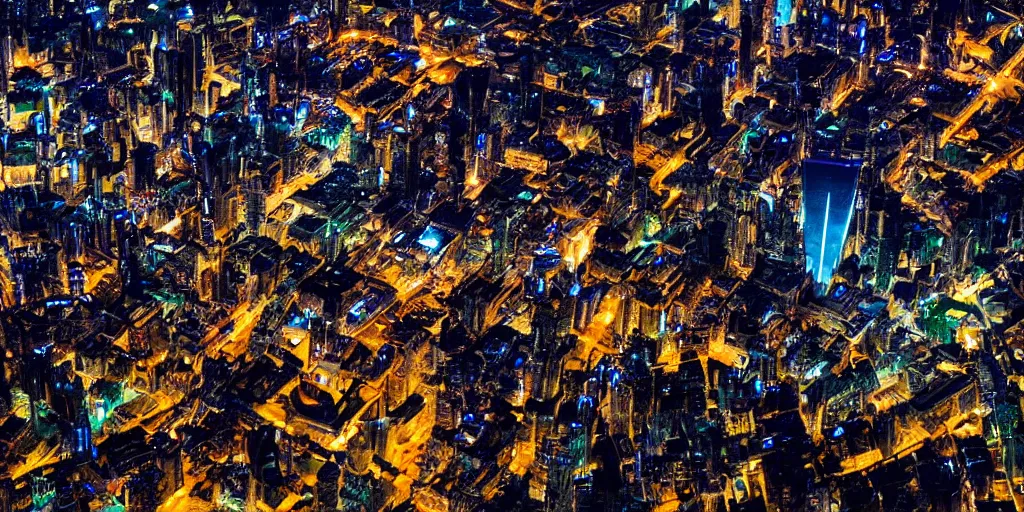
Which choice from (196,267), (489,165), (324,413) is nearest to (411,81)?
(489,165)

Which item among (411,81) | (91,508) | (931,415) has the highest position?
(411,81)

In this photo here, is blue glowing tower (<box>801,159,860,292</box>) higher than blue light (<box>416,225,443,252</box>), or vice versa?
blue glowing tower (<box>801,159,860,292</box>)

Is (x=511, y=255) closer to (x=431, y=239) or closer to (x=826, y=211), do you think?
(x=431, y=239)

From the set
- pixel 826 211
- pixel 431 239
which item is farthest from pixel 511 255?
pixel 826 211

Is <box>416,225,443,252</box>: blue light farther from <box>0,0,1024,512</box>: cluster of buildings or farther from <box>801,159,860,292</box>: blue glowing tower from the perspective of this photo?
<box>801,159,860,292</box>: blue glowing tower

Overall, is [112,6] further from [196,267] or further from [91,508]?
[91,508]

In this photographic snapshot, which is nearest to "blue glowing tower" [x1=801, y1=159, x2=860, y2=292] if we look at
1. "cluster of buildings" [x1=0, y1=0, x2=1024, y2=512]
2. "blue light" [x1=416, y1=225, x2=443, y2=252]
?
"cluster of buildings" [x1=0, y1=0, x2=1024, y2=512]

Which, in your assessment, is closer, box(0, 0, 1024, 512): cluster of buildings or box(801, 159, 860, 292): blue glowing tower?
box(0, 0, 1024, 512): cluster of buildings
